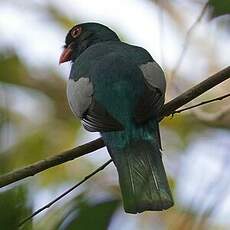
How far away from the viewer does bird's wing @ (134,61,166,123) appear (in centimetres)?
269

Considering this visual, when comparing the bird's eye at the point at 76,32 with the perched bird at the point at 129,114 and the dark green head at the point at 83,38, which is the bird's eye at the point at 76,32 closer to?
the dark green head at the point at 83,38

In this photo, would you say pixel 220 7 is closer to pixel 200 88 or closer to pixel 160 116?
pixel 200 88

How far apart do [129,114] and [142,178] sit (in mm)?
346

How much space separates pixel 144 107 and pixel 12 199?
5.39 feet

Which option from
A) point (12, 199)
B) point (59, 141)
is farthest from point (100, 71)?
point (59, 141)

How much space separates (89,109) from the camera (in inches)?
112

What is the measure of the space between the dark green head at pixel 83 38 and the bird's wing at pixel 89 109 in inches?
44.3

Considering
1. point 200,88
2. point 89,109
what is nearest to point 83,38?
point 89,109

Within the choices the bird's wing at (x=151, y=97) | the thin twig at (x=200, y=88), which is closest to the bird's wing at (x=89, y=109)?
the bird's wing at (x=151, y=97)

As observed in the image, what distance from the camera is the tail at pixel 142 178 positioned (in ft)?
7.47

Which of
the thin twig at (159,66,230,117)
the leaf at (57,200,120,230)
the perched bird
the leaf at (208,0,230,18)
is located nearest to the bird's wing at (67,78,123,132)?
the perched bird

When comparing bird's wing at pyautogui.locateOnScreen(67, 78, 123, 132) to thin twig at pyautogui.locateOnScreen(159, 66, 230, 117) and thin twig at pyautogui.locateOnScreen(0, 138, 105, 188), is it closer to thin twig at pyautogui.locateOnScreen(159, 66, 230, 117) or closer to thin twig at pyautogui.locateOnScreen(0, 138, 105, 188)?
thin twig at pyautogui.locateOnScreen(0, 138, 105, 188)

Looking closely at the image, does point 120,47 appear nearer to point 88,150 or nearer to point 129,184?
point 88,150

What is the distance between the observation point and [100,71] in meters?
3.08
